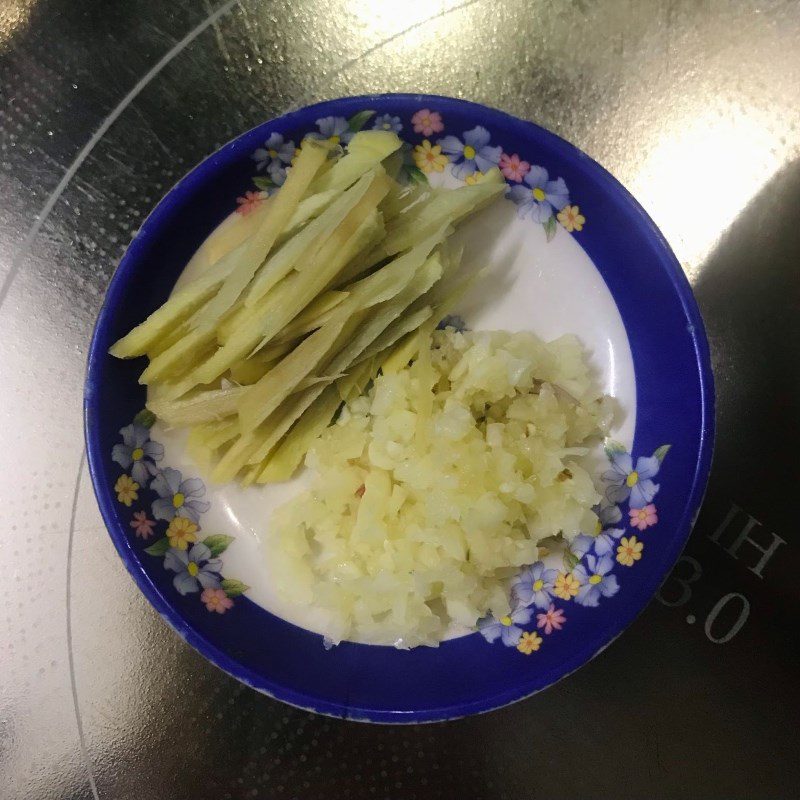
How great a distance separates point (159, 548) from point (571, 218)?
108 centimetres

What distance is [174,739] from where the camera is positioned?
4.72 ft

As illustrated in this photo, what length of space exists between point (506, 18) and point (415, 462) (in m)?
1.13

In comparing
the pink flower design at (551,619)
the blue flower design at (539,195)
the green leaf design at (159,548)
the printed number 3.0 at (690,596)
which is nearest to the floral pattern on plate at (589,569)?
the pink flower design at (551,619)

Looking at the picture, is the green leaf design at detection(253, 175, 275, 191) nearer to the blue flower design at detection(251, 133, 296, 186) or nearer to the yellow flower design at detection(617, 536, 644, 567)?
the blue flower design at detection(251, 133, 296, 186)

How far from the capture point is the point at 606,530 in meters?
1.29

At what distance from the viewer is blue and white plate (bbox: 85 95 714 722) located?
120 centimetres

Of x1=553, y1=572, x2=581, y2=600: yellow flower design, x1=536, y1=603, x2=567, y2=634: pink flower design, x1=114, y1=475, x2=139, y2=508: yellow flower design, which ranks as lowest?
x1=114, y1=475, x2=139, y2=508: yellow flower design

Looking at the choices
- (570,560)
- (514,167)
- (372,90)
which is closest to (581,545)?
(570,560)

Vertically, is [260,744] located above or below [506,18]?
below

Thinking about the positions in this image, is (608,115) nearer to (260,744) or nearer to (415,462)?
(415,462)

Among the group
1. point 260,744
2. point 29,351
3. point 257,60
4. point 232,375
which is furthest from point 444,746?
point 257,60

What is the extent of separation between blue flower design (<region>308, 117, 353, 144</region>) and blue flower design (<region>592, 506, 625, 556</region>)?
911 mm

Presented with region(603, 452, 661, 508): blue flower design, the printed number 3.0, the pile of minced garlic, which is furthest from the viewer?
the printed number 3.0

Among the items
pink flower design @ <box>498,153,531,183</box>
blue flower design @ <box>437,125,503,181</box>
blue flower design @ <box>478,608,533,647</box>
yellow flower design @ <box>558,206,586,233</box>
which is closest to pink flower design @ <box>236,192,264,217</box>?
blue flower design @ <box>437,125,503,181</box>
